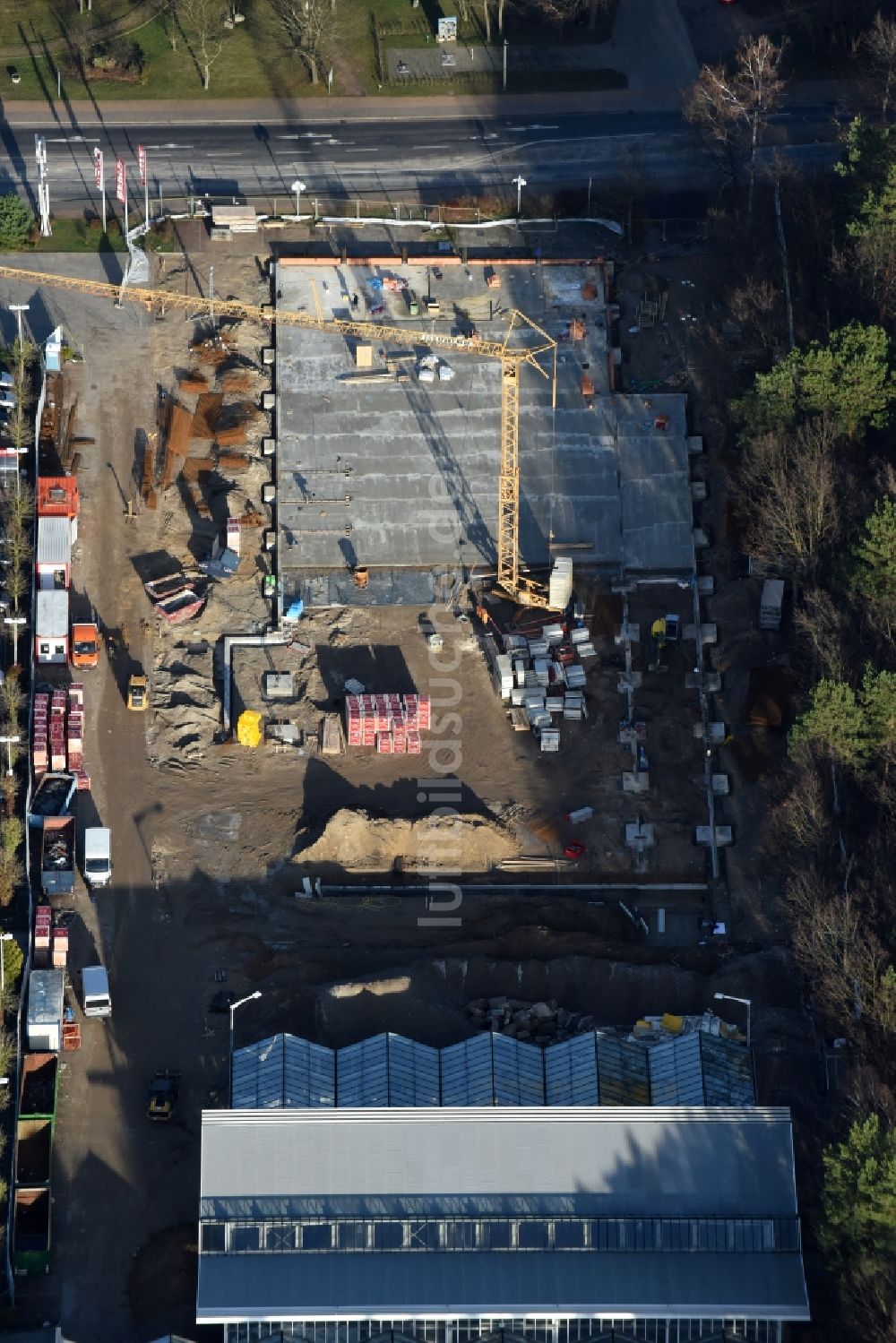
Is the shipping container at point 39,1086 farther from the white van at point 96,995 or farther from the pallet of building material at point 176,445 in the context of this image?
the pallet of building material at point 176,445

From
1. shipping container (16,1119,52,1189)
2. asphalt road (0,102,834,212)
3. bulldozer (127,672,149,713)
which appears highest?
asphalt road (0,102,834,212)

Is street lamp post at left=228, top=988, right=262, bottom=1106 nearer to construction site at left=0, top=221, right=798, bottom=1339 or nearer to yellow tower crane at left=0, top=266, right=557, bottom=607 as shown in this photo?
construction site at left=0, top=221, right=798, bottom=1339

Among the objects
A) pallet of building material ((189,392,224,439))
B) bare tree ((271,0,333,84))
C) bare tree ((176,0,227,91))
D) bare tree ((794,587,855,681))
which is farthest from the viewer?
bare tree ((176,0,227,91))

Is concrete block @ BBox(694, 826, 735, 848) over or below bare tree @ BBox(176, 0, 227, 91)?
below

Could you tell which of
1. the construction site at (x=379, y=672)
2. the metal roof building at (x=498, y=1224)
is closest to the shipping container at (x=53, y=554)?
the construction site at (x=379, y=672)

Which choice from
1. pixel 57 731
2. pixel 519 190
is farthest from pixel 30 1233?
pixel 519 190

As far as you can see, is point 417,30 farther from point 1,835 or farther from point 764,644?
point 1,835

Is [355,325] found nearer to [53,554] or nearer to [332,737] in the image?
[53,554]

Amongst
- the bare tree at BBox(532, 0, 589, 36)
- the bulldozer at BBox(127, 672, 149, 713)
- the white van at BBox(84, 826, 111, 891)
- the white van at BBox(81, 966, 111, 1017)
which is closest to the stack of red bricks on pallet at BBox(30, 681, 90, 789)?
the bulldozer at BBox(127, 672, 149, 713)
